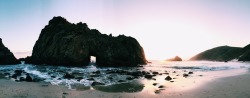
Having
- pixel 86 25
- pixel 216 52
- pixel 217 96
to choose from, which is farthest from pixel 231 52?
pixel 217 96

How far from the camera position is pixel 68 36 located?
70.3 metres

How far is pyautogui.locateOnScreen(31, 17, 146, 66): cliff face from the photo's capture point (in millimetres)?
65812

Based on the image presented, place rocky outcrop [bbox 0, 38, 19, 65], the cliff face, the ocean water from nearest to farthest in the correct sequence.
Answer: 1. the ocean water
2. the cliff face
3. rocky outcrop [bbox 0, 38, 19, 65]

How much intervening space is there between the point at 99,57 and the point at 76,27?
46.1 feet

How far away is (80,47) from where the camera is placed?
66.0 meters

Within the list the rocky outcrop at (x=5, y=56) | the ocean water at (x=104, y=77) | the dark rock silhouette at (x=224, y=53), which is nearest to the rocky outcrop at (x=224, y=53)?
the dark rock silhouette at (x=224, y=53)

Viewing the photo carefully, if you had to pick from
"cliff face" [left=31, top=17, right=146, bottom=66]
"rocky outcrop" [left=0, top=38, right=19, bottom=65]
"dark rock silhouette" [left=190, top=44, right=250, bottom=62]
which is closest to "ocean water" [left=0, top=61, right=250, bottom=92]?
"cliff face" [left=31, top=17, right=146, bottom=66]

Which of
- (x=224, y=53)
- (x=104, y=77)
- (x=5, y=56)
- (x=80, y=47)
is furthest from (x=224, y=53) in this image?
(x=104, y=77)

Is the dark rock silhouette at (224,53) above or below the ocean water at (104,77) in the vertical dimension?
above

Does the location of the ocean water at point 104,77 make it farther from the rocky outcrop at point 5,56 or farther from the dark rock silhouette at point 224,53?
the dark rock silhouette at point 224,53

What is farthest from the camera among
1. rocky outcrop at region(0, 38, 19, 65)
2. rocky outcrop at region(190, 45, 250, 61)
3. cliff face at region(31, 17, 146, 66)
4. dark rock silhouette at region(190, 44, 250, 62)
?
rocky outcrop at region(190, 45, 250, 61)

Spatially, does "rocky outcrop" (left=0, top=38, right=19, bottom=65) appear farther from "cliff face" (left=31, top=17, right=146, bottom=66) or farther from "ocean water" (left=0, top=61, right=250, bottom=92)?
"ocean water" (left=0, top=61, right=250, bottom=92)

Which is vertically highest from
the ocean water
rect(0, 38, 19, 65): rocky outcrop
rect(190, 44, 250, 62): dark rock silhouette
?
rect(190, 44, 250, 62): dark rock silhouette

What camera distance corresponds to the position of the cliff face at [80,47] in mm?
65812
